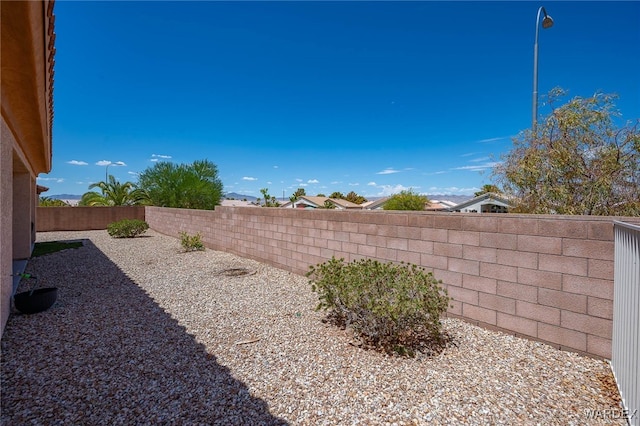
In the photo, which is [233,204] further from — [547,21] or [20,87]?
[547,21]

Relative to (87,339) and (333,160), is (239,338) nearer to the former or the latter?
(87,339)

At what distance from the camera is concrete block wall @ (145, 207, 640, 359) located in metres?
3.32

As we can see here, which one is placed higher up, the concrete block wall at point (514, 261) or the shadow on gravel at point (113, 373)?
the concrete block wall at point (514, 261)

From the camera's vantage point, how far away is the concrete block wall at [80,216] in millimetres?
18703

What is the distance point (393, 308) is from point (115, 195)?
24716 millimetres

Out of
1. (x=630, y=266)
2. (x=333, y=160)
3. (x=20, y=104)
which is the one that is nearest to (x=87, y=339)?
(x=20, y=104)

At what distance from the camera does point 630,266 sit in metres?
2.47

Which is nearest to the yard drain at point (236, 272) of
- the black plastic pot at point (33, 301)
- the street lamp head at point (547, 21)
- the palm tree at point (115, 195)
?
the black plastic pot at point (33, 301)

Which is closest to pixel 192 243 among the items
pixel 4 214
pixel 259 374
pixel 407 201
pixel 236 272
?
pixel 236 272

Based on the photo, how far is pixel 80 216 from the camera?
65.0 ft

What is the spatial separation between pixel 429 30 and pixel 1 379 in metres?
14.3

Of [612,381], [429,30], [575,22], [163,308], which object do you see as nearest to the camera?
[612,381]

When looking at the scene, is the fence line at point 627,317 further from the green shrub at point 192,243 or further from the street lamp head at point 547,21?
the green shrub at point 192,243

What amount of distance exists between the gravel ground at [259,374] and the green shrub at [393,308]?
25 cm
